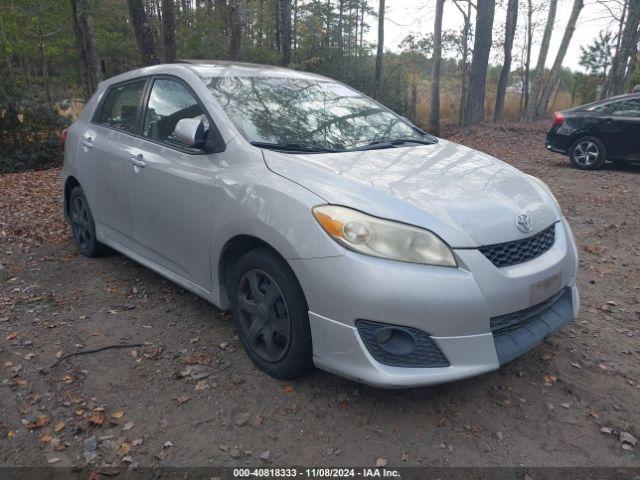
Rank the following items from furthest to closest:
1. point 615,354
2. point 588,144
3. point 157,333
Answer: point 588,144
point 157,333
point 615,354

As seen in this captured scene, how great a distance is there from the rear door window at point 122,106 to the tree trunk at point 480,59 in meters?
13.5

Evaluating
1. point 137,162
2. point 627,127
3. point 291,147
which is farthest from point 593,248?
point 627,127

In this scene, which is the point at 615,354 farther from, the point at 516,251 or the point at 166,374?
the point at 166,374

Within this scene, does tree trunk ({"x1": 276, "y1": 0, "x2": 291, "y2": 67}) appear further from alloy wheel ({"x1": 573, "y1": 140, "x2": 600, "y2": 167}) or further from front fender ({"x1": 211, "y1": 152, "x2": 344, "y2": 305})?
front fender ({"x1": 211, "y1": 152, "x2": 344, "y2": 305})

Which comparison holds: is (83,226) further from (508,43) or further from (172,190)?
(508,43)

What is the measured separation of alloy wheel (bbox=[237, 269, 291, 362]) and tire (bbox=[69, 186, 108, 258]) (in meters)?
2.36

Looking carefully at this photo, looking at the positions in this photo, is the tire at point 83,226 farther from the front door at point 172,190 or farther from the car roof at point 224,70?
the car roof at point 224,70

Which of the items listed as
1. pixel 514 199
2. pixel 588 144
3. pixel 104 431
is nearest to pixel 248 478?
pixel 104 431

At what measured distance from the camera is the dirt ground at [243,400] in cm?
248

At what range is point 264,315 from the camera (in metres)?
2.93

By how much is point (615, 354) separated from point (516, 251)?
1274mm

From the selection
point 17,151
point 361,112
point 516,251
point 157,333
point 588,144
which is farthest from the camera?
point 17,151

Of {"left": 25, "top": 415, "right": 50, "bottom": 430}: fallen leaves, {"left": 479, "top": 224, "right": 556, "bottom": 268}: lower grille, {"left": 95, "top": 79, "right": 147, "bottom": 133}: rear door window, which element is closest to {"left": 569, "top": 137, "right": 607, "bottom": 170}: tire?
{"left": 479, "top": 224, "right": 556, "bottom": 268}: lower grille

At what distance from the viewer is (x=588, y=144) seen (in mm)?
9680
